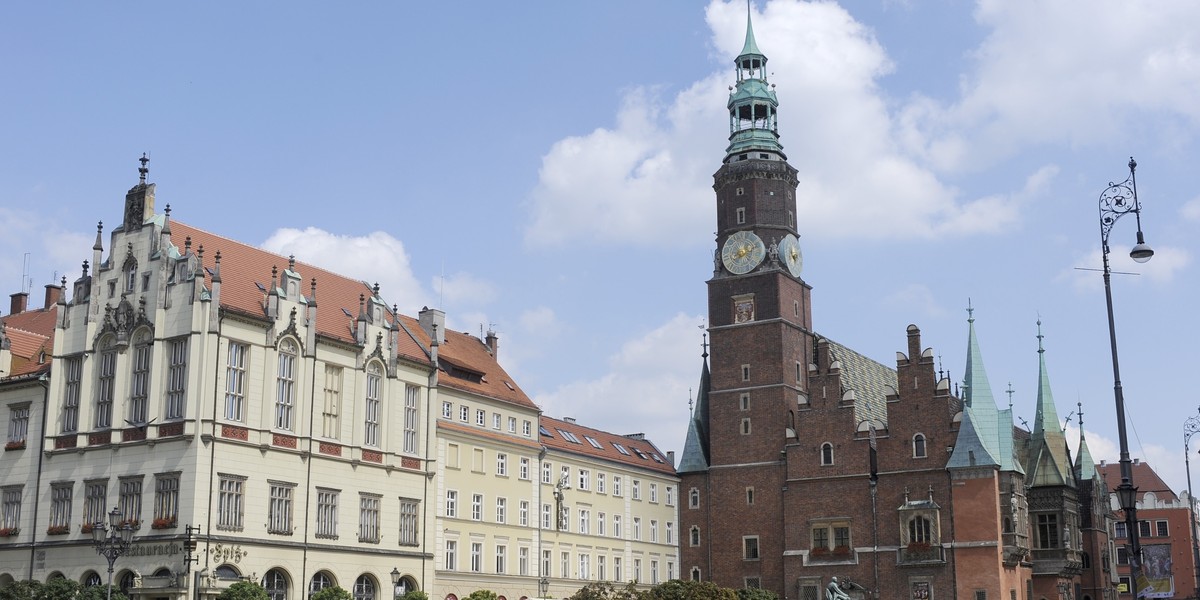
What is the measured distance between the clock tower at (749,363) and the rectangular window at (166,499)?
41.3m

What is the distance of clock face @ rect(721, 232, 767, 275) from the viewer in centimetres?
8275

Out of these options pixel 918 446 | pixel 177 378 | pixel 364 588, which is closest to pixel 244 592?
pixel 177 378

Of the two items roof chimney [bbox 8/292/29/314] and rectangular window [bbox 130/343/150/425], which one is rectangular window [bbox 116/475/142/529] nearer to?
rectangular window [bbox 130/343/150/425]

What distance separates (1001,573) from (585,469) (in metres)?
24.3

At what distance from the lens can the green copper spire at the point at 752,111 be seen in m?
85.8

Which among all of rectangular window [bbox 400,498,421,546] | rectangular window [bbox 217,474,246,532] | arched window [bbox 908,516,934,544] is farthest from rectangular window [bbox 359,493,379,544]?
arched window [bbox 908,516,934,544]

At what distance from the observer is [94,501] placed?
5069cm

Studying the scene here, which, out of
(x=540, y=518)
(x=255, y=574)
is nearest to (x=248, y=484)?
(x=255, y=574)

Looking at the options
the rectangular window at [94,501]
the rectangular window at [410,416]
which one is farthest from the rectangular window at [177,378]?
the rectangular window at [410,416]

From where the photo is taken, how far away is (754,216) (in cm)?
8362

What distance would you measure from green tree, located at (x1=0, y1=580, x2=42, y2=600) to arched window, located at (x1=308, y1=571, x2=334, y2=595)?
33.7 ft

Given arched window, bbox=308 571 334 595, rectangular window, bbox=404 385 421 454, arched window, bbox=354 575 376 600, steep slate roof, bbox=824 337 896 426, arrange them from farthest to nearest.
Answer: steep slate roof, bbox=824 337 896 426
rectangular window, bbox=404 385 421 454
arched window, bbox=354 575 376 600
arched window, bbox=308 571 334 595

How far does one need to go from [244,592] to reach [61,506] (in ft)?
38.3

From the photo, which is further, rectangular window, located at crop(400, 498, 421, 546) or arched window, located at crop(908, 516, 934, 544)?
arched window, located at crop(908, 516, 934, 544)
